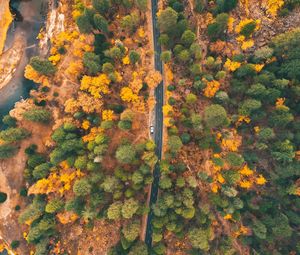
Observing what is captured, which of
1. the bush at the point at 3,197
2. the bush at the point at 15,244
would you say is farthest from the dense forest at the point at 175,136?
the bush at the point at 3,197

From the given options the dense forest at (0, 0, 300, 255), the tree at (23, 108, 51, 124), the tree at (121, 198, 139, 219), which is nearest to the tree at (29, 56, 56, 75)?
the dense forest at (0, 0, 300, 255)

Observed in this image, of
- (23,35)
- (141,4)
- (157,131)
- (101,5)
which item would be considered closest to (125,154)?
(157,131)

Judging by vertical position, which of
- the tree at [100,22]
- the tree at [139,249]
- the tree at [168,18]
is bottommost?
the tree at [139,249]

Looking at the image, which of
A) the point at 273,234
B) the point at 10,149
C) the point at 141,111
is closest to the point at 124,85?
the point at 141,111

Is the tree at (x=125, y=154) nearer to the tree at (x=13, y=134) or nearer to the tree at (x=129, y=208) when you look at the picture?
the tree at (x=129, y=208)

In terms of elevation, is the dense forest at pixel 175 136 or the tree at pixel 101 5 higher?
the tree at pixel 101 5

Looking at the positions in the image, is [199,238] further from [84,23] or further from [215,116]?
[84,23]
